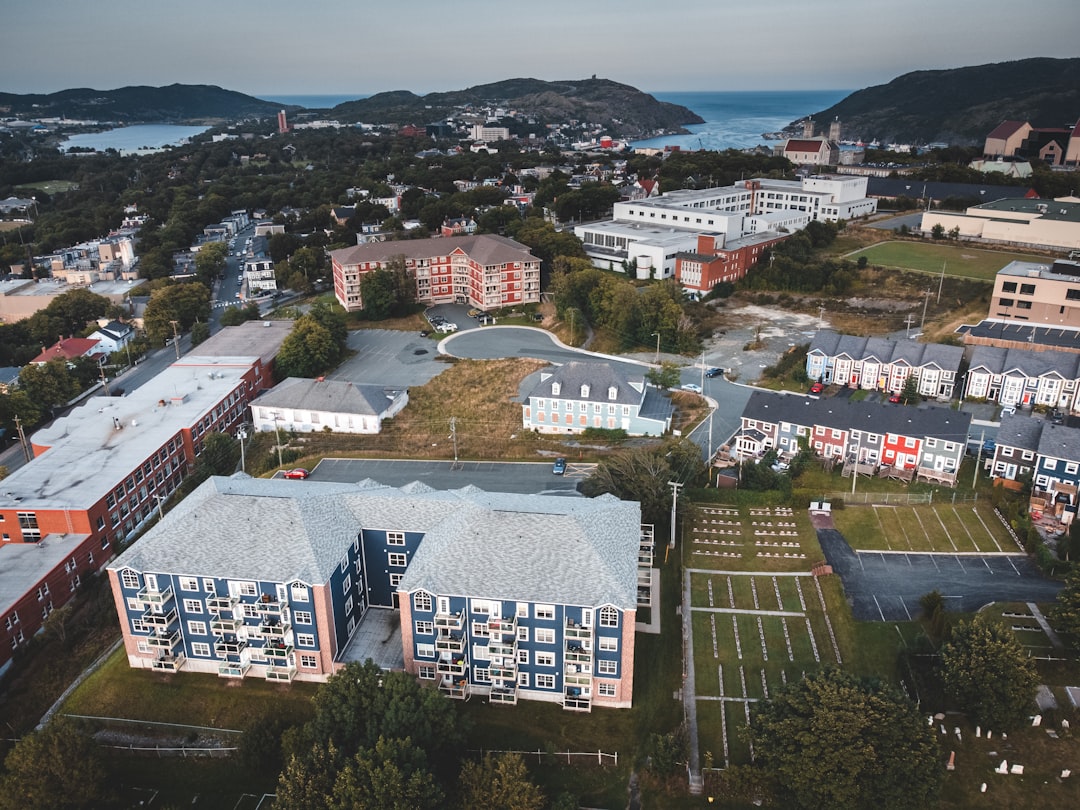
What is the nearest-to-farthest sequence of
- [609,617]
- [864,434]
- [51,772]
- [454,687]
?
[51,772] < [609,617] < [454,687] < [864,434]

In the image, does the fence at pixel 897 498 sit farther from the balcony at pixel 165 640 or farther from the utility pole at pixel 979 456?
the balcony at pixel 165 640

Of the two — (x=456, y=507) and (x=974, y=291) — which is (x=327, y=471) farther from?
(x=974, y=291)

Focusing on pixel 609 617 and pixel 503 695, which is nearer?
pixel 609 617

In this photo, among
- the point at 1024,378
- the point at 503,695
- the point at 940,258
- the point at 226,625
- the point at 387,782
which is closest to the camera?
the point at 387,782

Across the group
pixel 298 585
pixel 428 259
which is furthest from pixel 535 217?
pixel 298 585

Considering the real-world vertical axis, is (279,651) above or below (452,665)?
below

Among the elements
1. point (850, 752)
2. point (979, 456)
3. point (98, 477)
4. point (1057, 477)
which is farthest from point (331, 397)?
point (1057, 477)

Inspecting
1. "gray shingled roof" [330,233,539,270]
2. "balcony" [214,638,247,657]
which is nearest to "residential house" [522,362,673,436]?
"balcony" [214,638,247,657]

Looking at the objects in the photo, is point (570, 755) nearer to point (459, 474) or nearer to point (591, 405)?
point (459, 474)
